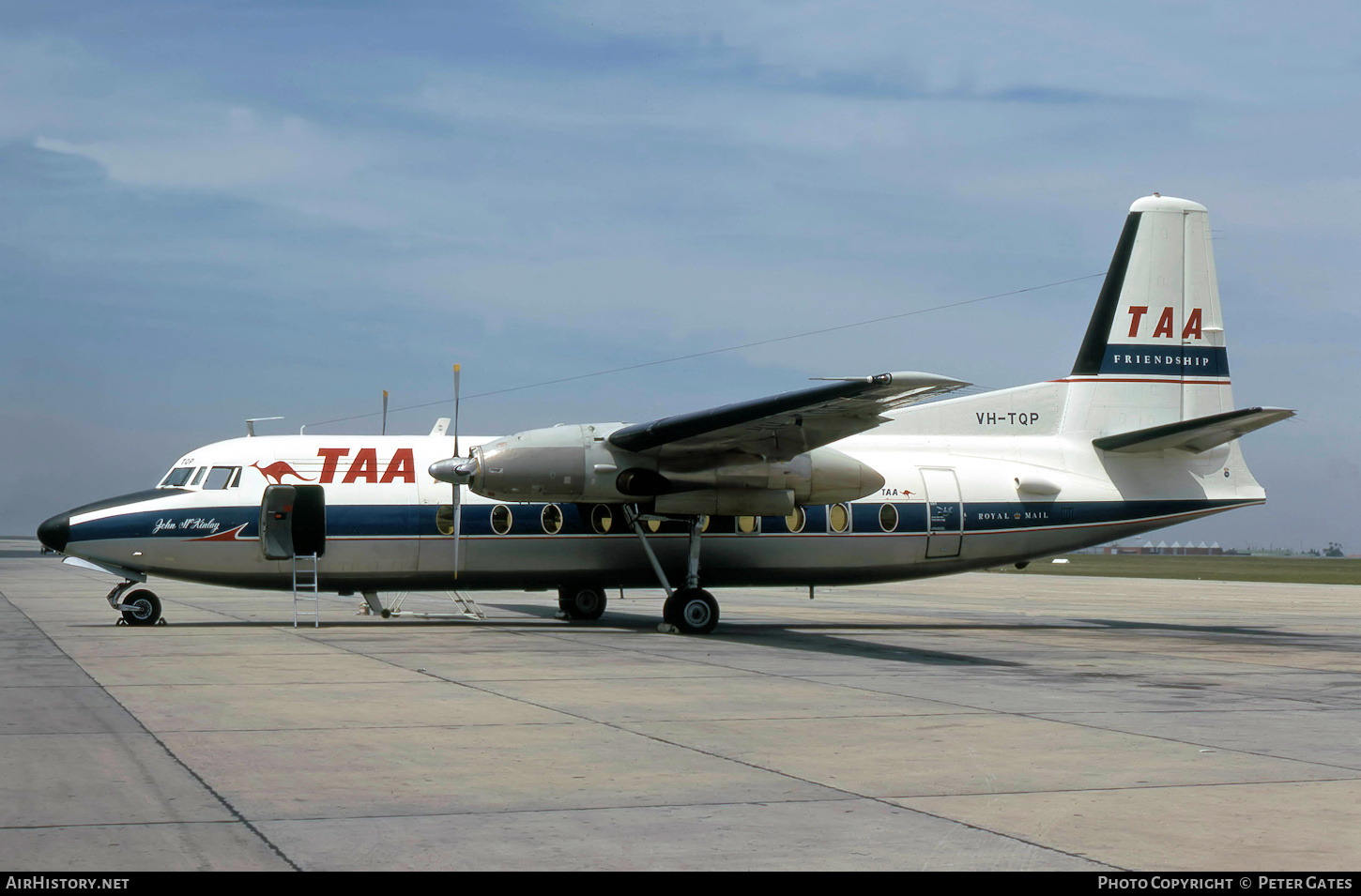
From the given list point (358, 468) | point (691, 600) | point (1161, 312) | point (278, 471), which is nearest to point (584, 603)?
point (691, 600)

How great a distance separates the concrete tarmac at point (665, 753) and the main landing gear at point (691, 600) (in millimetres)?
1286

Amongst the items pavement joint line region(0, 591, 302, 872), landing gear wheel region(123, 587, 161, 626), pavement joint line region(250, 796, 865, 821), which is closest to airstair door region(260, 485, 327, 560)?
landing gear wheel region(123, 587, 161, 626)

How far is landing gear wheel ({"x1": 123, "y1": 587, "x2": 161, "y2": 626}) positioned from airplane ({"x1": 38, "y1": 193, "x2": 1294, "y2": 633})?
35 millimetres

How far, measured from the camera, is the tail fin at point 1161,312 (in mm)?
22703

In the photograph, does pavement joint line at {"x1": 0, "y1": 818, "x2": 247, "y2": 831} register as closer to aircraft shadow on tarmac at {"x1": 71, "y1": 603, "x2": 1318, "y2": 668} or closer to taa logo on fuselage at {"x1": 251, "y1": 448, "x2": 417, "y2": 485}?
aircraft shadow on tarmac at {"x1": 71, "y1": 603, "x2": 1318, "y2": 668}

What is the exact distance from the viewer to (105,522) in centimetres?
1830

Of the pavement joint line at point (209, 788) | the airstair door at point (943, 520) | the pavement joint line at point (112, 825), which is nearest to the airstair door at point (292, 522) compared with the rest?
the pavement joint line at point (209, 788)

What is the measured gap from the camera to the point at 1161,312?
2283 centimetres

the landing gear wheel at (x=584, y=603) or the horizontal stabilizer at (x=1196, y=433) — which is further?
the landing gear wheel at (x=584, y=603)

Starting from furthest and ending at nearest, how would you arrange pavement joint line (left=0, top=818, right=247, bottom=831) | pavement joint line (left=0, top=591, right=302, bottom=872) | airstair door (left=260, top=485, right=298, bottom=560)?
airstair door (left=260, top=485, right=298, bottom=560) → pavement joint line (left=0, top=818, right=247, bottom=831) → pavement joint line (left=0, top=591, right=302, bottom=872)

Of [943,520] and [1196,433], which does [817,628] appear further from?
[1196,433]

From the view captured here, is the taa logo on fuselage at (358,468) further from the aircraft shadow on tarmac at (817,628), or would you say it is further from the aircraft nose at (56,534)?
the aircraft nose at (56,534)

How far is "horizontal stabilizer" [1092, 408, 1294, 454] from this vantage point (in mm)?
19578
